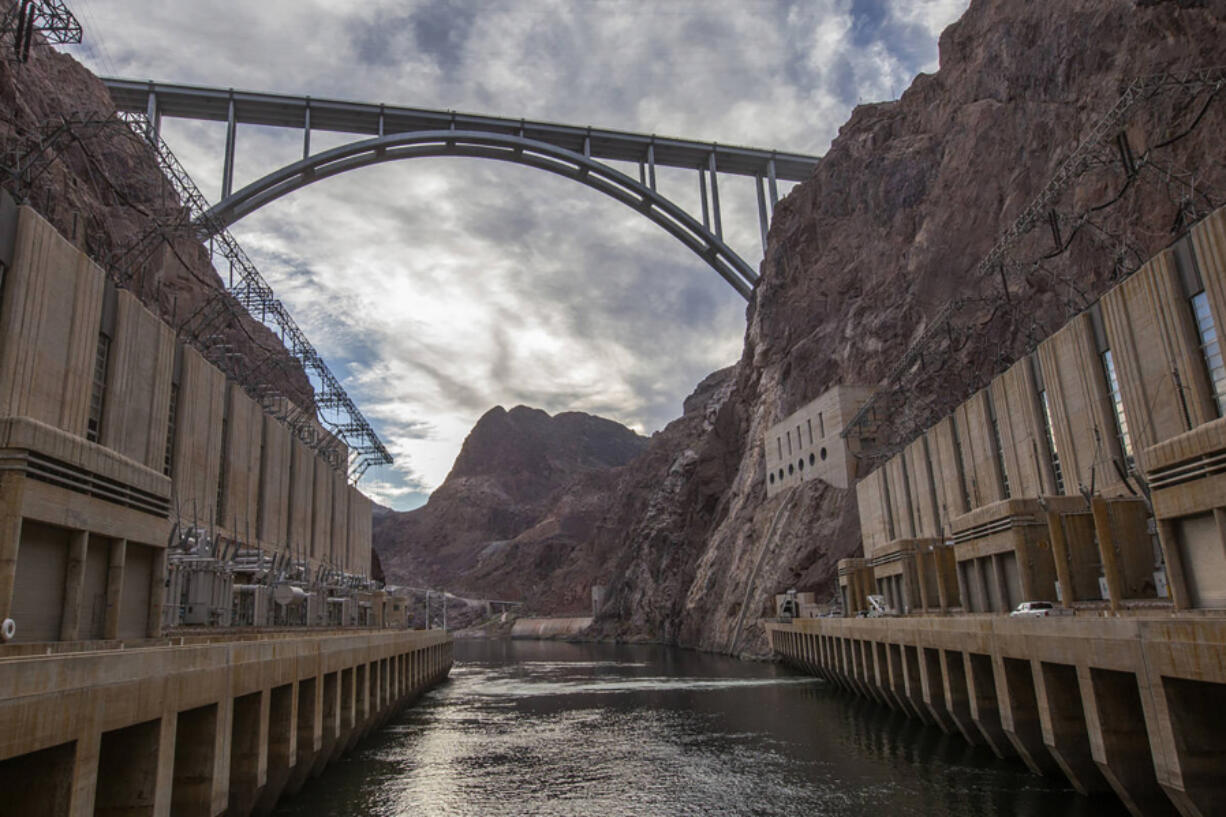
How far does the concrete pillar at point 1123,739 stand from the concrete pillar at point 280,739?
62.2 ft

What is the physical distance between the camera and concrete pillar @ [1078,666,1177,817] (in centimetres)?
1706

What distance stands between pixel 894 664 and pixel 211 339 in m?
40.2

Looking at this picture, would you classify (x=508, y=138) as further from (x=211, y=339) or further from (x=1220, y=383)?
(x=1220, y=383)

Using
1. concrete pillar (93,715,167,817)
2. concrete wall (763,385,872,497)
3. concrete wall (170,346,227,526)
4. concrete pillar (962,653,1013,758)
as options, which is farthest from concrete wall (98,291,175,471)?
concrete wall (763,385,872,497)

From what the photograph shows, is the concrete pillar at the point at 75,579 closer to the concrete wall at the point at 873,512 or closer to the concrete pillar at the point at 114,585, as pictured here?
the concrete pillar at the point at 114,585

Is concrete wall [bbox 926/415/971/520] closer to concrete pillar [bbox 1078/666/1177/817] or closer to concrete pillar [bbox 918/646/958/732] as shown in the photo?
concrete pillar [bbox 918/646/958/732]

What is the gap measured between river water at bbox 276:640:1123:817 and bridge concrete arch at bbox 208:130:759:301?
5394 cm

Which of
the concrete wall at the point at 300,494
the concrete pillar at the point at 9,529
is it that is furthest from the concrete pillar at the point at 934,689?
the concrete wall at the point at 300,494

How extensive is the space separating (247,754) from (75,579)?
6686 millimetres

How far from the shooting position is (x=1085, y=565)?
31203mm

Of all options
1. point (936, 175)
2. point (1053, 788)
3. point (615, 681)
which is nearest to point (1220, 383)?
point (1053, 788)

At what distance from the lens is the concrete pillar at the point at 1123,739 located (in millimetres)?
17062

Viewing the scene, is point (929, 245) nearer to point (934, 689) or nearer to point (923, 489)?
point (923, 489)

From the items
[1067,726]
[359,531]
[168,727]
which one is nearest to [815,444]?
[359,531]
